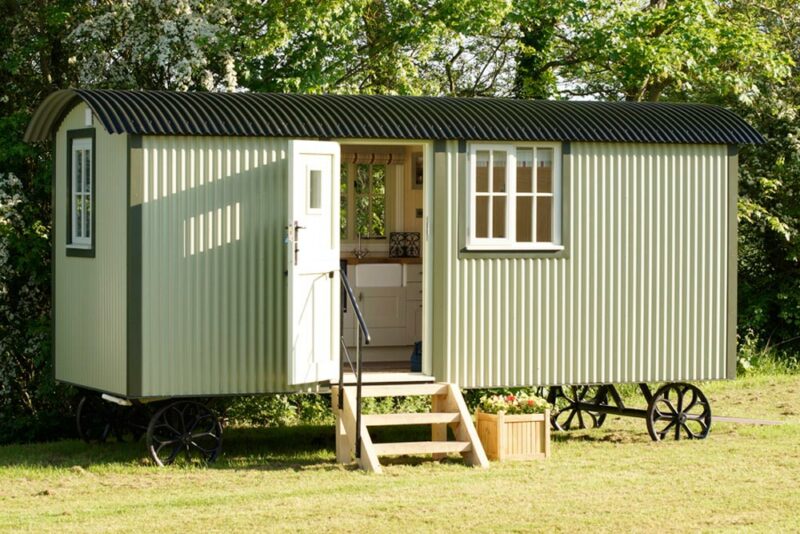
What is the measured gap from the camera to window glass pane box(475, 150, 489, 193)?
39.0 feet

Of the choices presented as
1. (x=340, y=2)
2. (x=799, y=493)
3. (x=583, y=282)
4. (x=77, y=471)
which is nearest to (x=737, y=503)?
(x=799, y=493)

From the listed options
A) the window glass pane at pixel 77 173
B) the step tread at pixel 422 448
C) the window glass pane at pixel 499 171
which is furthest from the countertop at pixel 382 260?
the step tread at pixel 422 448

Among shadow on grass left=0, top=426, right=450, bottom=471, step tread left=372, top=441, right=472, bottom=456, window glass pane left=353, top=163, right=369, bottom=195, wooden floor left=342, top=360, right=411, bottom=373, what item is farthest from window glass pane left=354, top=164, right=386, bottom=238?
step tread left=372, top=441, right=472, bottom=456

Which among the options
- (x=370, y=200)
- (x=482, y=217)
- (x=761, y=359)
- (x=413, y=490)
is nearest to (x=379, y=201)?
(x=370, y=200)

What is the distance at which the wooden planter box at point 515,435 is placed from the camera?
11414 mm

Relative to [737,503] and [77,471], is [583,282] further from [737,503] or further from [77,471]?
[77,471]

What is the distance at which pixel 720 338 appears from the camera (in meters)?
12.7

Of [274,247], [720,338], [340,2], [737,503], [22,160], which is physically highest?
[340,2]

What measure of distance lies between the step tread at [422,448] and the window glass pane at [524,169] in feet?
7.41

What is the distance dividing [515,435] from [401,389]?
994 millimetres

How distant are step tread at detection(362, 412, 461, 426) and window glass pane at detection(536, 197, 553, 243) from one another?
5.85 ft

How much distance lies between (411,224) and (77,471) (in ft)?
15.9

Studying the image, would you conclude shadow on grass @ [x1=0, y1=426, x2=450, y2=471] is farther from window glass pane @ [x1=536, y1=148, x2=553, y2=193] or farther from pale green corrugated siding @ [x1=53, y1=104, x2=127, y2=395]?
window glass pane @ [x1=536, y1=148, x2=553, y2=193]

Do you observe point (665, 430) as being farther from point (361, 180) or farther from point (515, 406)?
point (361, 180)
